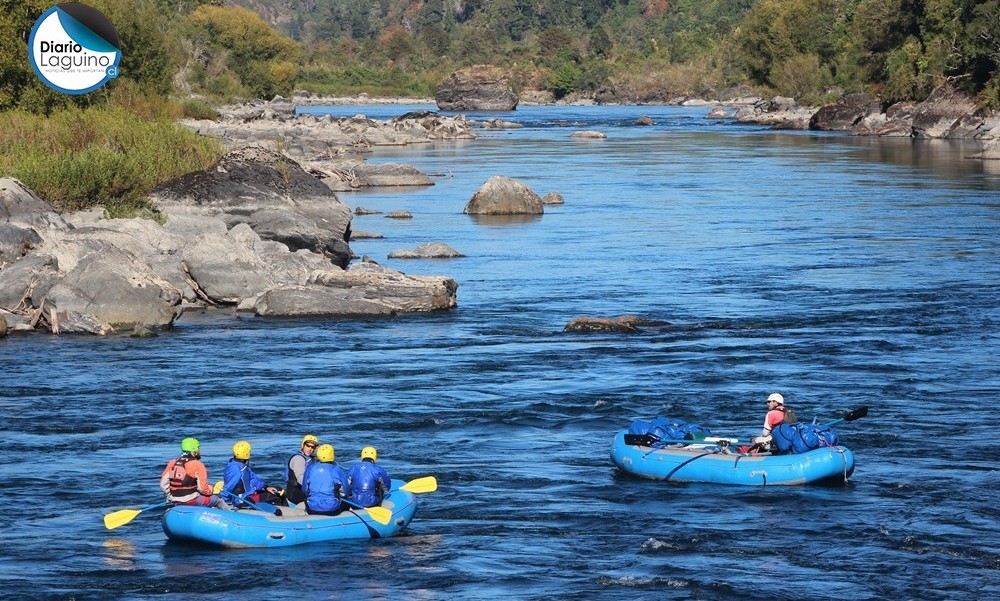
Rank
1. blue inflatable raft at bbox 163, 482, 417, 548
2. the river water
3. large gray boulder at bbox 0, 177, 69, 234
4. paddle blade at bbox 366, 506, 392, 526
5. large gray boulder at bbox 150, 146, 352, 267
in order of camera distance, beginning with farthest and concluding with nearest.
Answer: large gray boulder at bbox 150, 146, 352, 267 < large gray boulder at bbox 0, 177, 69, 234 < paddle blade at bbox 366, 506, 392, 526 < blue inflatable raft at bbox 163, 482, 417, 548 < the river water

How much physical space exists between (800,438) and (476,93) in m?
144

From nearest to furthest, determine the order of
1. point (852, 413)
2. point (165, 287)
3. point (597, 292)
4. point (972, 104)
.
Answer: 1. point (852, 413)
2. point (165, 287)
3. point (597, 292)
4. point (972, 104)

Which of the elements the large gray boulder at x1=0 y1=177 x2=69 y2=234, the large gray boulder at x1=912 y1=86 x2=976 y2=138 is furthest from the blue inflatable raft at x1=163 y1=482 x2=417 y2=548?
the large gray boulder at x1=912 y1=86 x2=976 y2=138

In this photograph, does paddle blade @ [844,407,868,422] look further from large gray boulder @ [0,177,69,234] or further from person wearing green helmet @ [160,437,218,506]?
large gray boulder @ [0,177,69,234]

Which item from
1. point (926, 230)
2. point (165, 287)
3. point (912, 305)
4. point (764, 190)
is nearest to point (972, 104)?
point (764, 190)

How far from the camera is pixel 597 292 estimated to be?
30.9 meters

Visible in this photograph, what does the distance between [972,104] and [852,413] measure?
70.8m

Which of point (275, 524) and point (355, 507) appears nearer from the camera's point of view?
point (275, 524)

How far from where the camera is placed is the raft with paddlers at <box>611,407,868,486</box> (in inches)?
672

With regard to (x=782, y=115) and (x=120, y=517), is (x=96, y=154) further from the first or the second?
(x=782, y=115)

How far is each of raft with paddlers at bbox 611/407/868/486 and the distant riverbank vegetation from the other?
19960 mm

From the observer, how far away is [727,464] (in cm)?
1733

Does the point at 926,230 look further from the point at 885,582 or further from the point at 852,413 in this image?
the point at 885,582

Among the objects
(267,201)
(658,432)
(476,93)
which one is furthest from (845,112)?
(658,432)
